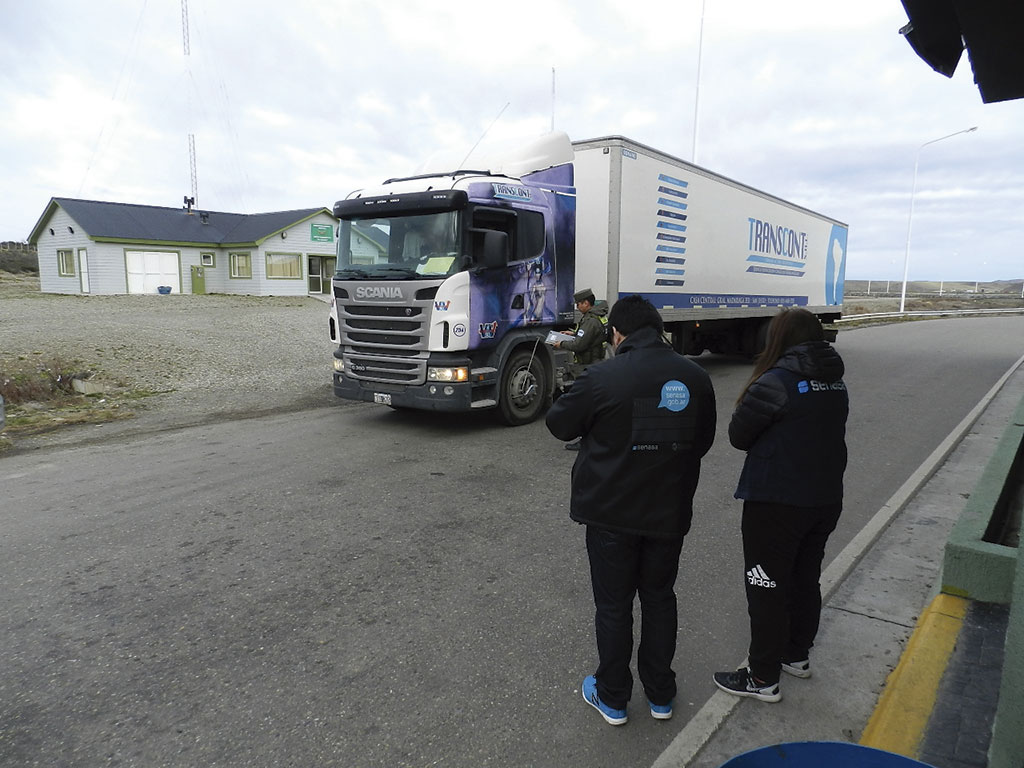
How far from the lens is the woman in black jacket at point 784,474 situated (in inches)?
111

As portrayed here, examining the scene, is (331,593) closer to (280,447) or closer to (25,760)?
(25,760)

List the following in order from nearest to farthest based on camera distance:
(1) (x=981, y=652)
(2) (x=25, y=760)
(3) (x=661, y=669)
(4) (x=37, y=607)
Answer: (2) (x=25, y=760) < (3) (x=661, y=669) < (1) (x=981, y=652) < (4) (x=37, y=607)

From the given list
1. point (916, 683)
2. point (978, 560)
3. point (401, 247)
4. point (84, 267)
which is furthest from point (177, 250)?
point (916, 683)

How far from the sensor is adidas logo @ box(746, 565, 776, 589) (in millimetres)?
2949

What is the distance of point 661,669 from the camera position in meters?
2.88

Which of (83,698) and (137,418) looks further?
(137,418)

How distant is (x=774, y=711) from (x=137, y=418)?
9.03 m

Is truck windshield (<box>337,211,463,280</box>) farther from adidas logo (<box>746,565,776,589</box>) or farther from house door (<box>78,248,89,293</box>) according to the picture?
house door (<box>78,248,89,293</box>)

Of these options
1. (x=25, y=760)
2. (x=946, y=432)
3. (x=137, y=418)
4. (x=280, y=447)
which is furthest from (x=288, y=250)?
(x=25, y=760)

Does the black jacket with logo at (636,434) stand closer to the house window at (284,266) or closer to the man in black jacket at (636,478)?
the man in black jacket at (636,478)

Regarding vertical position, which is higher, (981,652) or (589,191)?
(589,191)

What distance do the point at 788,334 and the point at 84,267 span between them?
3512cm

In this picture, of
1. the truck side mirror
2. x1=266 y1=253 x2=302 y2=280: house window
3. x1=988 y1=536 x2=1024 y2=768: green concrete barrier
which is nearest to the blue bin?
x1=988 y1=536 x2=1024 y2=768: green concrete barrier

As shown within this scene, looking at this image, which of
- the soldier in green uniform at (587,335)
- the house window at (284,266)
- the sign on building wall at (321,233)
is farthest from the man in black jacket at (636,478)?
the sign on building wall at (321,233)
